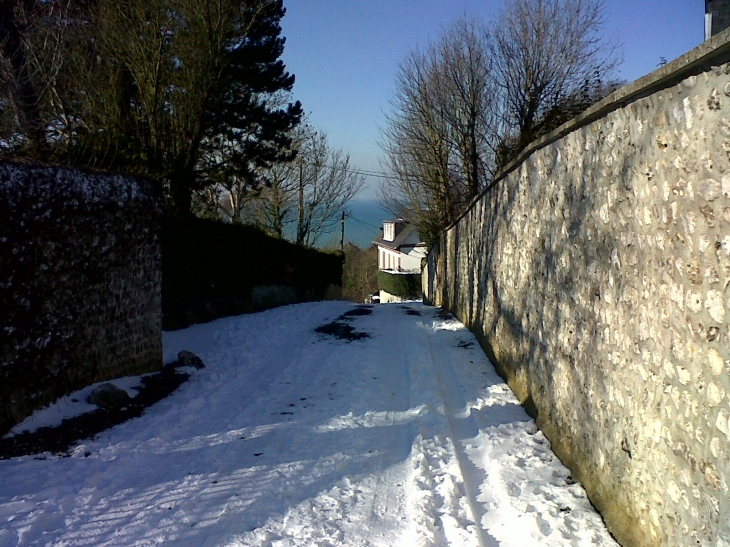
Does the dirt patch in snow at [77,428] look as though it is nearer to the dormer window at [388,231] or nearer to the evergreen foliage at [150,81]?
the evergreen foliage at [150,81]

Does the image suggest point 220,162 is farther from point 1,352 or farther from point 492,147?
point 1,352

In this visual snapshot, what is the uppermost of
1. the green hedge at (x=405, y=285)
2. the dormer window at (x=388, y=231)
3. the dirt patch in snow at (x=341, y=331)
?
the dormer window at (x=388, y=231)

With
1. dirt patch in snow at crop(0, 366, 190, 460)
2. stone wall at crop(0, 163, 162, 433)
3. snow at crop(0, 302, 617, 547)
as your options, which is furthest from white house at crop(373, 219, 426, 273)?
dirt patch in snow at crop(0, 366, 190, 460)

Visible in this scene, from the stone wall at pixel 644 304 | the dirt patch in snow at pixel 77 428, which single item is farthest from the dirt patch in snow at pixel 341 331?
the stone wall at pixel 644 304

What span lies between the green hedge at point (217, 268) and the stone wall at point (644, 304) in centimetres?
719

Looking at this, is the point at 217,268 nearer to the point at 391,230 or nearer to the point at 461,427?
the point at 461,427

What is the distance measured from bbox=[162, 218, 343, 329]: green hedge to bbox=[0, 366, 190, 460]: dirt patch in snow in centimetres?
372

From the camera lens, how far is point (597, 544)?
3580 mm

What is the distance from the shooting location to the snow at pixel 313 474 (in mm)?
3855

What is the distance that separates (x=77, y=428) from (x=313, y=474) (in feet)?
7.92

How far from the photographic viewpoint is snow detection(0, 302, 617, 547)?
386 cm

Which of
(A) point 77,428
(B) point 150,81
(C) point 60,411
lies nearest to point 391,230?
(B) point 150,81

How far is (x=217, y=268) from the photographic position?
42.4 ft

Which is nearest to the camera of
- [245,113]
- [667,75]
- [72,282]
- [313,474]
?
[667,75]
